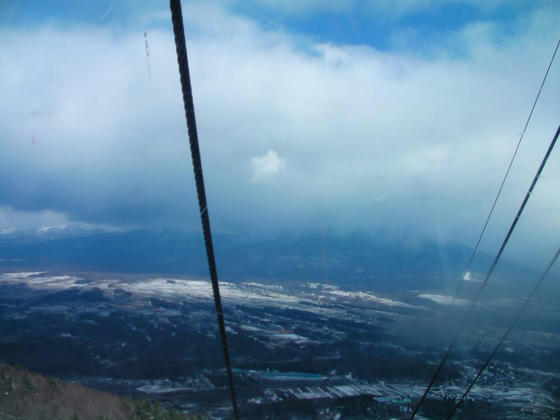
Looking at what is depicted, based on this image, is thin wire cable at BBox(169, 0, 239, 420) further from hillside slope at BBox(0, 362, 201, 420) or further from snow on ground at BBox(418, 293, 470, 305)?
snow on ground at BBox(418, 293, 470, 305)

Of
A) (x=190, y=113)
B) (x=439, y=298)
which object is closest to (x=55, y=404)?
(x=190, y=113)

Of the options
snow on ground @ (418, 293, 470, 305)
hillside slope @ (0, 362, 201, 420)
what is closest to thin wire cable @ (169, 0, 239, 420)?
hillside slope @ (0, 362, 201, 420)

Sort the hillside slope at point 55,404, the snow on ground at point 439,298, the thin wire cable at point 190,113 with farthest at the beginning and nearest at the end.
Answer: the snow on ground at point 439,298 < the hillside slope at point 55,404 < the thin wire cable at point 190,113

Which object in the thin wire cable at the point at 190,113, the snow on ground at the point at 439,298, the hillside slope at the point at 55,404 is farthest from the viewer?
the snow on ground at the point at 439,298

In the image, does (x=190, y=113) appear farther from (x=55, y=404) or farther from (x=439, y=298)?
(x=439, y=298)

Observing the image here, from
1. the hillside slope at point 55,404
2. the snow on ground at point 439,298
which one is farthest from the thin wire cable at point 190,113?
the snow on ground at point 439,298

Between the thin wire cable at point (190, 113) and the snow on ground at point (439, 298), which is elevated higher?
the thin wire cable at point (190, 113)

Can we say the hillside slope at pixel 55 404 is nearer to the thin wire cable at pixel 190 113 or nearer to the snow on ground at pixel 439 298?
the thin wire cable at pixel 190 113

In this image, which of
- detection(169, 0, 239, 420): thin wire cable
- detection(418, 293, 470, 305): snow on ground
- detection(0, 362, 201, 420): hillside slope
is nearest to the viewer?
detection(169, 0, 239, 420): thin wire cable

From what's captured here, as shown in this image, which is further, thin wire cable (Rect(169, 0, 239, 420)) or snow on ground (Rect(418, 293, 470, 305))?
snow on ground (Rect(418, 293, 470, 305))

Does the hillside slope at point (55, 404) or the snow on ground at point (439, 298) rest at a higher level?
the hillside slope at point (55, 404)

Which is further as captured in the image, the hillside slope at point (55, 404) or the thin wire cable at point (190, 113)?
the hillside slope at point (55, 404)

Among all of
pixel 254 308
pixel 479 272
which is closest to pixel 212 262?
pixel 254 308

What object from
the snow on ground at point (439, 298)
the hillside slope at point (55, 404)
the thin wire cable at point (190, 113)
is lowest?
→ the snow on ground at point (439, 298)
